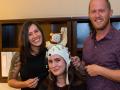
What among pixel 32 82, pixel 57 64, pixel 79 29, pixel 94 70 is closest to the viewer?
pixel 94 70

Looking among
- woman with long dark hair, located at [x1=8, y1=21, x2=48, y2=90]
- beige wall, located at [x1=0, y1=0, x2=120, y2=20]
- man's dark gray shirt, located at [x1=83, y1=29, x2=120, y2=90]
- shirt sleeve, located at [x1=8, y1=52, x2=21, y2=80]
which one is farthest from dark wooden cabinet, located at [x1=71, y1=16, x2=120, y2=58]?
man's dark gray shirt, located at [x1=83, y1=29, x2=120, y2=90]

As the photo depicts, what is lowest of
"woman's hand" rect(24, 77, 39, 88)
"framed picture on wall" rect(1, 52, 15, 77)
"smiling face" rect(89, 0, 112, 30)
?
"woman's hand" rect(24, 77, 39, 88)

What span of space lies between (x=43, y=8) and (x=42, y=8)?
11 mm

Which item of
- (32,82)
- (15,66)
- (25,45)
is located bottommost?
(32,82)

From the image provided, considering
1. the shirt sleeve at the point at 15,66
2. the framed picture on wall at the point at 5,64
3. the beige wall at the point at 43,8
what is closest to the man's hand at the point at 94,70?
the shirt sleeve at the point at 15,66

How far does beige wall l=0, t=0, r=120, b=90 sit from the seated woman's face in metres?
0.92

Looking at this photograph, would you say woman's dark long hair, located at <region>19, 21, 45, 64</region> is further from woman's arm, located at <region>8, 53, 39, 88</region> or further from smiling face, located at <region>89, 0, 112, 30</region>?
smiling face, located at <region>89, 0, 112, 30</region>

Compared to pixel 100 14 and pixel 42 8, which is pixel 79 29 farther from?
pixel 100 14

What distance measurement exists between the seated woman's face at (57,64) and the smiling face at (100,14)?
0.36m

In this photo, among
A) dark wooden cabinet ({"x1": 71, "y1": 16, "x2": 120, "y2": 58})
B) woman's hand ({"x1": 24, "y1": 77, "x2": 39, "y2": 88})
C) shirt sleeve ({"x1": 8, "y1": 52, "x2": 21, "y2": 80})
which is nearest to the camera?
woman's hand ({"x1": 24, "y1": 77, "x2": 39, "y2": 88})

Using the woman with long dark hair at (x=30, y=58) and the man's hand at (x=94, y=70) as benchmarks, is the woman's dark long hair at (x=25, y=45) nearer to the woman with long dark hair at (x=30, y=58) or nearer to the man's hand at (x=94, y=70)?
the woman with long dark hair at (x=30, y=58)

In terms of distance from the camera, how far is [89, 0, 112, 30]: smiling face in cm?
167

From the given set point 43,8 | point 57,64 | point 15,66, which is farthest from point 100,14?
point 43,8

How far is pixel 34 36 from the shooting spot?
80.4 inches
